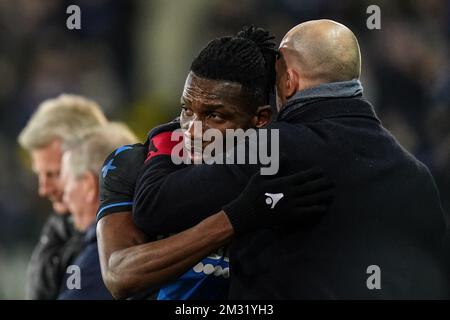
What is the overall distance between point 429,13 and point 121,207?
14.3 ft

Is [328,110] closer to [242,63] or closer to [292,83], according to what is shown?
[292,83]

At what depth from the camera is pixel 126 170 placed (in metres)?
2.91

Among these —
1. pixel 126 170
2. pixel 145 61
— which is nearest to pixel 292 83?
pixel 126 170

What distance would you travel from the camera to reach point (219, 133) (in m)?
2.79

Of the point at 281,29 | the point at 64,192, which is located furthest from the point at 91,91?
the point at 64,192

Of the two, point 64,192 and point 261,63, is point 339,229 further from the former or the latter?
point 64,192

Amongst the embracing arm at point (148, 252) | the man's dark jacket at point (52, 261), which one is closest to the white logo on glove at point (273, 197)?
the embracing arm at point (148, 252)

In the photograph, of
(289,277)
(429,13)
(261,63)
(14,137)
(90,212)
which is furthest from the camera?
(14,137)

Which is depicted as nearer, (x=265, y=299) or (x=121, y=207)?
(x=265, y=299)

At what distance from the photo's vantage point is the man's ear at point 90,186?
4.00 m

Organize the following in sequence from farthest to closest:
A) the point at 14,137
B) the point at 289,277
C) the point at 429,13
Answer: the point at 14,137 < the point at 429,13 < the point at 289,277

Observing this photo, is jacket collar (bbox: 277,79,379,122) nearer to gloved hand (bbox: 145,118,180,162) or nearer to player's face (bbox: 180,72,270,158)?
player's face (bbox: 180,72,270,158)

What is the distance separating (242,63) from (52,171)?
79.8 inches

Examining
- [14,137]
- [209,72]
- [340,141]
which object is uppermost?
[209,72]
